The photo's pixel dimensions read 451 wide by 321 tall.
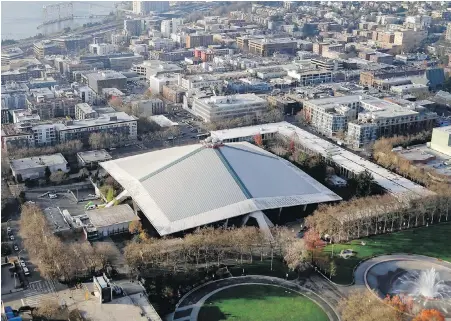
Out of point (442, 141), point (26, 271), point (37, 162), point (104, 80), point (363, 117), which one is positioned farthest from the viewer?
point (104, 80)

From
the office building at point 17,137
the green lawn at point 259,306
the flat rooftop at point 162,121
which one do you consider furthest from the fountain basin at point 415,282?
the office building at point 17,137

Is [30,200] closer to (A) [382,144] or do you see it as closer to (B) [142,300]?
(B) [142,300]

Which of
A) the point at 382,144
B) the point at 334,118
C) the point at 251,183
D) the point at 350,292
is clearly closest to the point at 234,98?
the point at 334,118

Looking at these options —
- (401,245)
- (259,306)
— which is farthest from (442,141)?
(259,306)

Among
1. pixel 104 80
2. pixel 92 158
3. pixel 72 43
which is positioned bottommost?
pixel 92 158

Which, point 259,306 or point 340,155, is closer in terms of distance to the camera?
point 259,306

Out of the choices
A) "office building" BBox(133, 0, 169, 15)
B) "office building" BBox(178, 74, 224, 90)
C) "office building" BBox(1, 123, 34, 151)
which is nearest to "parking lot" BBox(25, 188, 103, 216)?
"office building" BBox(1, 123, 34, 151)

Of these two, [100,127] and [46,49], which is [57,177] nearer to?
[100,127]

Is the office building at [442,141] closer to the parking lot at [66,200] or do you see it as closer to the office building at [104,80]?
the parking lot at [66,200]
